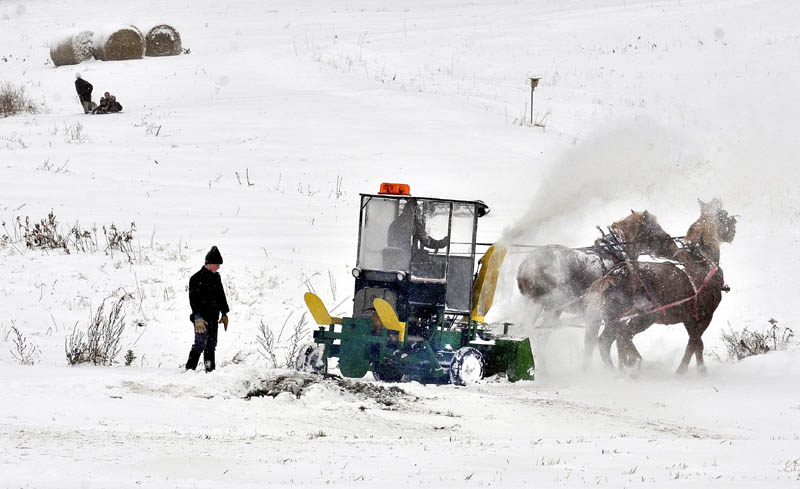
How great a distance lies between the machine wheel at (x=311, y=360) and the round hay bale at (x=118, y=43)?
28582 mm

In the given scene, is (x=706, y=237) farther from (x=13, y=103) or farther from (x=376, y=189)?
(x=13, y=103)

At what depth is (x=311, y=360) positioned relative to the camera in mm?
11734

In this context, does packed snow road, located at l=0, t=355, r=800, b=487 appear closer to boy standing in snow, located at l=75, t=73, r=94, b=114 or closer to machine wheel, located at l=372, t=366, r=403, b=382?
machine wheel, located at l=372, t=366, r=403, b=382

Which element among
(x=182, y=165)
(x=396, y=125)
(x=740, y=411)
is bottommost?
(x=740, y=411)

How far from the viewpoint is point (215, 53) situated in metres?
40.2

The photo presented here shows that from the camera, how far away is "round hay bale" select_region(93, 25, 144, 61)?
3747cm

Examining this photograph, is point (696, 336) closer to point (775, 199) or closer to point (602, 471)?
point (602, 471)

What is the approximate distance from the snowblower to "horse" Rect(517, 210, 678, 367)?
6.03 feet

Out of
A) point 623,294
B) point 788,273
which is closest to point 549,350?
point 623,294

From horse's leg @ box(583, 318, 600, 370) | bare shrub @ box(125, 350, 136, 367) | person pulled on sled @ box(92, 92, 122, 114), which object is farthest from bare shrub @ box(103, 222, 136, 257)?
person pulled on sled @ box(92, 92, 122, 114)

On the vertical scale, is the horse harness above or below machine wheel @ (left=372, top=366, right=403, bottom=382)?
above

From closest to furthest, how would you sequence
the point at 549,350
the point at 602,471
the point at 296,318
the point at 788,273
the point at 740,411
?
1. the point at 602,471
2. the point at 740,411
3. the point at 549,350
4. the point at 296,318
5. the point at 788,273

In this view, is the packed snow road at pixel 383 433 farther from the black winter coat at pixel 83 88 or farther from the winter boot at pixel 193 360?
the black winter coat at pixel 83 88

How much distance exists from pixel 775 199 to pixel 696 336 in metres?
10.5
